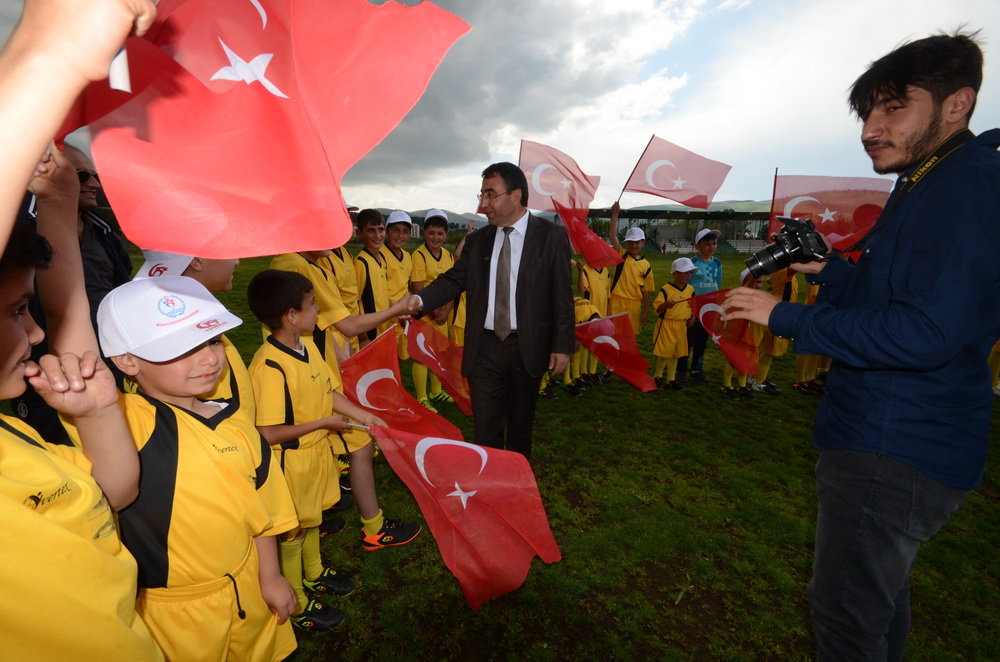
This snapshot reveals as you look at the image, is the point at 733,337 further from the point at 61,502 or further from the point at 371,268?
the point at 61,502

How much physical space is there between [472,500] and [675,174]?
5.39 m

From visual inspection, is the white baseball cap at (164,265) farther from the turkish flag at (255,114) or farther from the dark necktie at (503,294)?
the dark necktie at (503,294)

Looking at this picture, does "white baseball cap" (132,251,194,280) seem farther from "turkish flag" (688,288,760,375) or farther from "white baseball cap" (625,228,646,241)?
"white baseball cap" (625,228,646,241)

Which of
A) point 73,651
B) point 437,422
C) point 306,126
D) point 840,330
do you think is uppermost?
point 306,126

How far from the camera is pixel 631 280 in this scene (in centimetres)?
771

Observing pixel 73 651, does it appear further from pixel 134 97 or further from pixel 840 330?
pixel 840 330

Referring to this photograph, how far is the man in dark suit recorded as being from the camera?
3387 millimetres

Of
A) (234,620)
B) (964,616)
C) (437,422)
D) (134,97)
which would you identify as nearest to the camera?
(134,97)

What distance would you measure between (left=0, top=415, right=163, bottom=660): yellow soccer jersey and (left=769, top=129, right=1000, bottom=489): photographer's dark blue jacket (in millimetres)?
2165

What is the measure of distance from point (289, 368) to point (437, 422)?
3.67ft

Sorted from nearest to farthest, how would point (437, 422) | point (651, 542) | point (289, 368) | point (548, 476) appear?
point (289, 368) < point (437, 422) < point (651, 542) < point (548, 476)

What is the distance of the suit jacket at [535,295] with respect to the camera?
3393 millimetres

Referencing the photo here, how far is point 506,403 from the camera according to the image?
11.9ft

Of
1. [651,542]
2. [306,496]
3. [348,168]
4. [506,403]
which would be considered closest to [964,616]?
[651,542]
